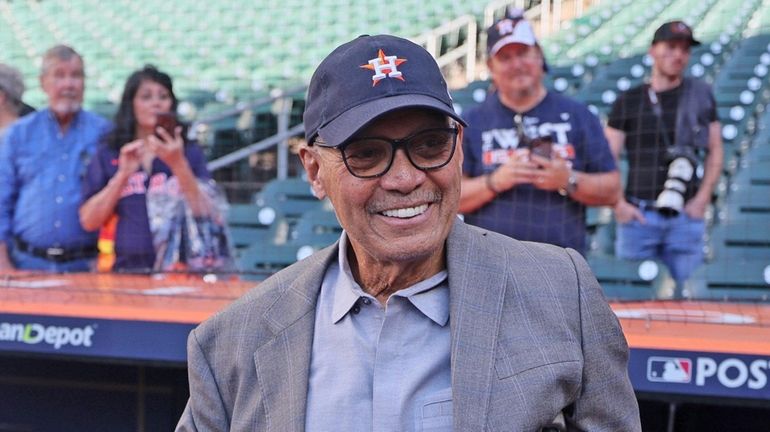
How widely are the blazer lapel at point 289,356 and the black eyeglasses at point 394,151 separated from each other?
0.60 feet

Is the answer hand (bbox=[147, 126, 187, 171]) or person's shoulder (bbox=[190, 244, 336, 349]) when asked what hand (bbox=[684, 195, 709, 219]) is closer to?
hand (bbox=[147, 126, 187, 171])

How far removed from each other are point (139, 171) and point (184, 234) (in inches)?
13.4

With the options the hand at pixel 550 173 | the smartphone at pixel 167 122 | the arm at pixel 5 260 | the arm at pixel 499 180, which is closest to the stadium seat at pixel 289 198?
the smartphone at pixel 167 122

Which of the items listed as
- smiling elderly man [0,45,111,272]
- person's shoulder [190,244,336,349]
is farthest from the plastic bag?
person's shoulder [190,244,336,349]

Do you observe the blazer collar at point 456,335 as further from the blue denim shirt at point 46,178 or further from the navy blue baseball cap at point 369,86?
the blue denim shirt at point 46,178

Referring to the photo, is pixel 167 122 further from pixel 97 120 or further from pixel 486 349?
pixel 486 349

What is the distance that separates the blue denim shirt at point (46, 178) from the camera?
15.3ft

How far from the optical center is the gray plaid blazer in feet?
3.90

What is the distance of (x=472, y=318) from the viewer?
1229 mm

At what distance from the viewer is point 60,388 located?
4043 millimetres

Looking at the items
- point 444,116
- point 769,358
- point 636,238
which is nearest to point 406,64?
point 444,116

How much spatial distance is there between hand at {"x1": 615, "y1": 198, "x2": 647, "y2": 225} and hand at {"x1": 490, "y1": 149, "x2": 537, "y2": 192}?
0.54m

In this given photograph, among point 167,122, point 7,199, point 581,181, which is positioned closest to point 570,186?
point 581,181

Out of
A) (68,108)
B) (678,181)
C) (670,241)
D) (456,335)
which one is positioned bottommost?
(670,241)
